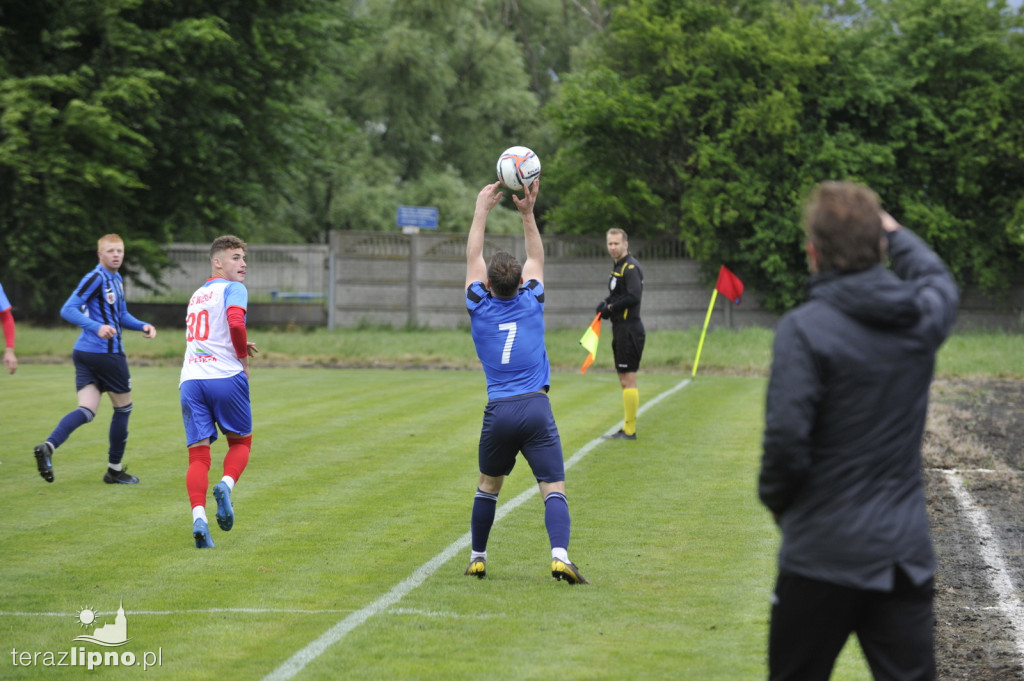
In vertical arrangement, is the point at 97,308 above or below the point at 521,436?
above

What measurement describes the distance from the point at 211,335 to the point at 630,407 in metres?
6.20

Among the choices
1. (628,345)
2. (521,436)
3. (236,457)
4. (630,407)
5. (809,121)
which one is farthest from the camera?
(809,121)

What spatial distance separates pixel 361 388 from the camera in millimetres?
18672

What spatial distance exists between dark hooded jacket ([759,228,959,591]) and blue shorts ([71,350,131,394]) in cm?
815

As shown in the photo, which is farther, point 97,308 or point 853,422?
point 97,308

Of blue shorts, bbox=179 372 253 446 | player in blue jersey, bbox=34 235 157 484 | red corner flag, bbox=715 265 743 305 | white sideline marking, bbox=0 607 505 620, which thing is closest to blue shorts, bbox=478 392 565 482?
white sideline marking, bbox=0 607 505 620

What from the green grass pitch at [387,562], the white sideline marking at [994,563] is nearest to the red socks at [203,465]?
the green grass pitch at [387,562]

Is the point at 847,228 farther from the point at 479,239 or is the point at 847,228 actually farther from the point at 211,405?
the point at 211,405

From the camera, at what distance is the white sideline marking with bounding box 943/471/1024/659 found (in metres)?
6.39

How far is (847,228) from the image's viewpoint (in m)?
3.37

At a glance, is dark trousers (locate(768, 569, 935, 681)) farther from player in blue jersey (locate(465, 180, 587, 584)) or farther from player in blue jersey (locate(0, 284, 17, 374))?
player in blue jersey (locate(0, 284, 17, 374))

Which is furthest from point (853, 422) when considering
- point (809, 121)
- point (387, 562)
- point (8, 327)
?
point (809, 121)

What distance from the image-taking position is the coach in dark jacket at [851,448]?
338 cm

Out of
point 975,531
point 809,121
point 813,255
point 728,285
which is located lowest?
point 975,531
